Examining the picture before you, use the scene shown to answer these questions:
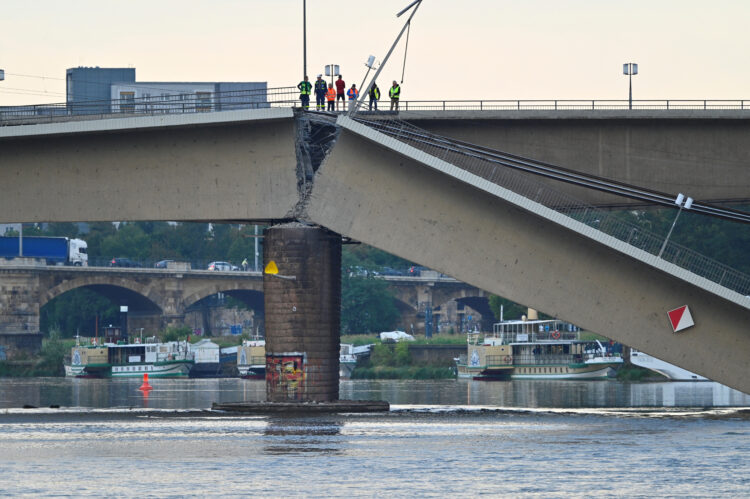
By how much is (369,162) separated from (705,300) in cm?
1283

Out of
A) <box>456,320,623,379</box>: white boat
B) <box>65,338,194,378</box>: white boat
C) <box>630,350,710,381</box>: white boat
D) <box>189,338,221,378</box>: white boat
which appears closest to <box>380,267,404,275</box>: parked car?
<box>189,338,221,378</box>: white boat

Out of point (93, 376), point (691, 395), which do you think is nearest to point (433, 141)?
point (691, 395)

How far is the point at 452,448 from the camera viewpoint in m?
38.9

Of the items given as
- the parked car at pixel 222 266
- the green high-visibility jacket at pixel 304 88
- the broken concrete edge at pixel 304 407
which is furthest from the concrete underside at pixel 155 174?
the parked car at pixel 222 266

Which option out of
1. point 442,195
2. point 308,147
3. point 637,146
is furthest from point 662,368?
point 308,147

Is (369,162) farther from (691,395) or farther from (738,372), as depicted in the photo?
(691,395)

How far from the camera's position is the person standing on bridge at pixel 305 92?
51062mm

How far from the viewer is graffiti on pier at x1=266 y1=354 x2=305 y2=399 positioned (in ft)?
166

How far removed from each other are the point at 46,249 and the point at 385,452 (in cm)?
11796

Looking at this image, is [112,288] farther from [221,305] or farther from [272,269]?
[272,269]

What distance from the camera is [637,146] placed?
51.0 meters

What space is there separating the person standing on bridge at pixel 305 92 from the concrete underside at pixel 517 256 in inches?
89.9

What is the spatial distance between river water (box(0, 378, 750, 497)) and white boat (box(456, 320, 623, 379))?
53.9 meters

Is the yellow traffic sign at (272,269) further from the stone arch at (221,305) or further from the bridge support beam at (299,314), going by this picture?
the stone arch at (221,305)
